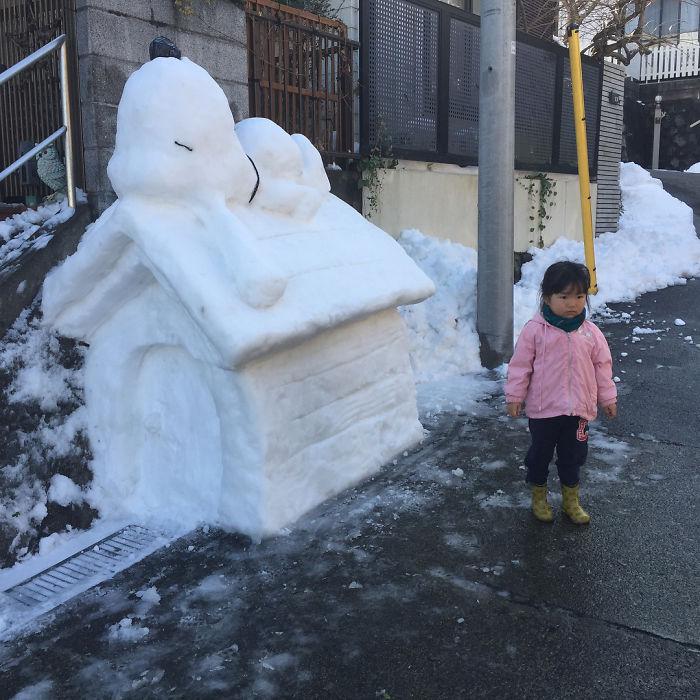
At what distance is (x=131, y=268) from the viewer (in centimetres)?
350

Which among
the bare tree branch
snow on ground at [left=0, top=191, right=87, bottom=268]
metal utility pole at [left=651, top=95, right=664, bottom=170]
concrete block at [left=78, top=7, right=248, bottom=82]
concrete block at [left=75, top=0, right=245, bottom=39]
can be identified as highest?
the bare tree branch

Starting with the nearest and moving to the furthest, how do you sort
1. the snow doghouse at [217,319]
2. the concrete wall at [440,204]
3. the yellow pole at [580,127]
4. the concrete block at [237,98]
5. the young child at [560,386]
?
the snow doghouse at [217,319], the young child at [560,386], the concrete block at [237,98], the yellow pole at [580,127], the concrete wall at [440,204]

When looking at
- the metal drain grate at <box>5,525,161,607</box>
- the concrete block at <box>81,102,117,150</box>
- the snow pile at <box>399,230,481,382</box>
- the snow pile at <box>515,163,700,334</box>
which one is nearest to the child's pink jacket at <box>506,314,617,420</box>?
the metal drain grate at <box>5,525,161,607</box>

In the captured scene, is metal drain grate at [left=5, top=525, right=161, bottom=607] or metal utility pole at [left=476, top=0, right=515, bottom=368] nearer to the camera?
metal drain grate at [left=5, top=525, right=161, bottom=607]

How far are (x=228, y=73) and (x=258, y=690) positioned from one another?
431 centimetres

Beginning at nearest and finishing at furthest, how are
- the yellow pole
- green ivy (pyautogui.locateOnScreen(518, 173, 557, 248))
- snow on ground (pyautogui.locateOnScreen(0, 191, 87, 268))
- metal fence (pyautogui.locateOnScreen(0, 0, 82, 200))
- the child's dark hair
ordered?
1. the child's dark hair
2. snow on ground (pyautogui.locateOnScreen(0, 191, 87, 268))
3. metal fence (pyautogui.locateOnScreen(0, 0, 82, 200))
4. the yellow pole
5. green ivy (pyautogui.locateOnScreen(518, 173, 557, 248))

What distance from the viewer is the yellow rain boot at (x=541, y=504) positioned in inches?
141

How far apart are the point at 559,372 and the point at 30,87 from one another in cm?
417

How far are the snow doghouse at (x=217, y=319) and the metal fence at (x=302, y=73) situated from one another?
248cm

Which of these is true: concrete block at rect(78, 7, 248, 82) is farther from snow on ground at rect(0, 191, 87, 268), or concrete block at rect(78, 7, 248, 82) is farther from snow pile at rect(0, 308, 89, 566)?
snow pile at rect(0, 308, 89, 566)

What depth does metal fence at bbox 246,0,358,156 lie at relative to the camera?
6250 mm

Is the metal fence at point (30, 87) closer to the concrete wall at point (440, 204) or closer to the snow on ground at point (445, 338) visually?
the snow on ground at point (445, 338)

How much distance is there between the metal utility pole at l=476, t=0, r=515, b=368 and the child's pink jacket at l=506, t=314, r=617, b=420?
2.66 meters

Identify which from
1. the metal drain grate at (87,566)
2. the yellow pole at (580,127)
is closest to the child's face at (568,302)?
the metal drain grate at (87,566)
